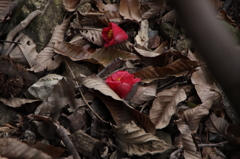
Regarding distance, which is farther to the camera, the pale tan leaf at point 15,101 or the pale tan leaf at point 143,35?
the pale tan leaf at point 143,35

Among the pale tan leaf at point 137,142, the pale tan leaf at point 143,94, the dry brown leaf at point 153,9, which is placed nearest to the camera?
the pale tan leaf at point 137,142

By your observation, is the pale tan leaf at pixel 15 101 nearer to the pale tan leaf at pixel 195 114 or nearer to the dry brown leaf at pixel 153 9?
the pale tan leaf at pixel 195 114

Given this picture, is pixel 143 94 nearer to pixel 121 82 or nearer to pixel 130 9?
pixel 121 82

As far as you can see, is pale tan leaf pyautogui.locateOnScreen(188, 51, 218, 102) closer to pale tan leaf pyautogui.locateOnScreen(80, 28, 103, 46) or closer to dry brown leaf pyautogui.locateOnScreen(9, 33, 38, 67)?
pale tan leaf pyautogui.locateOnScreen(80, 28, 103, 46)

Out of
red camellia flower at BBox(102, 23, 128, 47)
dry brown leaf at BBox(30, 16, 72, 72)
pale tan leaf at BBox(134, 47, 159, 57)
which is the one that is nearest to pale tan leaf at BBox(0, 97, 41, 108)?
dry brown leaf at BBox(30, 16, 72, 72)

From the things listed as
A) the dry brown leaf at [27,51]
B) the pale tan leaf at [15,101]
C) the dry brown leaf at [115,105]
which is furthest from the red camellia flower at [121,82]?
the dry brown leaf at [27,51]

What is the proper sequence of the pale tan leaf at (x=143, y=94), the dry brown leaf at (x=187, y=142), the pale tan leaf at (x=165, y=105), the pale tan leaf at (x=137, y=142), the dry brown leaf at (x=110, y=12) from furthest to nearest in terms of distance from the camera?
the dry brown leaf at (x=110, y=12)
the pale tan leaf at (x=143, y=94)
the pale tan leaf at (x=165, y=105)
the dry brown leaf at (x=187, y=142)
the pale tan leaf at (x=137, y=142)

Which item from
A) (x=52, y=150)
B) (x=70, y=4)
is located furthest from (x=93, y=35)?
(x=52, y=150)
